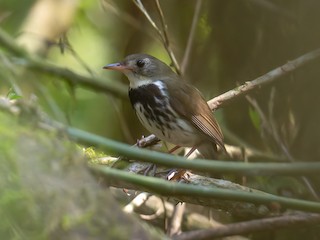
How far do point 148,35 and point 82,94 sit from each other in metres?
0.55

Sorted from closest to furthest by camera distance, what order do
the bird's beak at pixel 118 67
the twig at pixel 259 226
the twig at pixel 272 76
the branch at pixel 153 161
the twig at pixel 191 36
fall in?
the branch at pixel 153 161 < the twig at pixel 259 226 < the twig at pixel 272 76 < the bird's beak at pixel 118 67 < the twig at pixel 191 36

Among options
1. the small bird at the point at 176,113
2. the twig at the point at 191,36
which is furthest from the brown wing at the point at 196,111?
the twig at the point at 191,36

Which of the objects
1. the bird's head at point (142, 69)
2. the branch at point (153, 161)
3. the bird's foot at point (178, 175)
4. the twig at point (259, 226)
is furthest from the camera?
the bird's head at point (142, 69)

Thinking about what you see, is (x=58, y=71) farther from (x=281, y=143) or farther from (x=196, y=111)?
(x=281, y=143)

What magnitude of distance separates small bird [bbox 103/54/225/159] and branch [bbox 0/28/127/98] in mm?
165

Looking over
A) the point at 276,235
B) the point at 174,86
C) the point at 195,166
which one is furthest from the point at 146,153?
the point at 276,235

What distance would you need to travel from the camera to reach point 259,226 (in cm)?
316

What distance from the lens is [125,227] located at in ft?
4.01

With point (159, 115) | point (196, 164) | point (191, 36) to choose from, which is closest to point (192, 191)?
point (196, 164)

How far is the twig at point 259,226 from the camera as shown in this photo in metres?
3.12

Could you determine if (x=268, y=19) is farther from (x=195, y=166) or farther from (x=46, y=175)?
(x=46, y=175)

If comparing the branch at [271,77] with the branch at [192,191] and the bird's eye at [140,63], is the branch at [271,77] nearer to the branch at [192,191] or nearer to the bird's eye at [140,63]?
the bird's eye at [140,63]

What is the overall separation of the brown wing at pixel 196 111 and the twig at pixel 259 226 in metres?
0.40

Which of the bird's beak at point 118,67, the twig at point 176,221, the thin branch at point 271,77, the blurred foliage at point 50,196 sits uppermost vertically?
the blurred foliage at point 50,196
